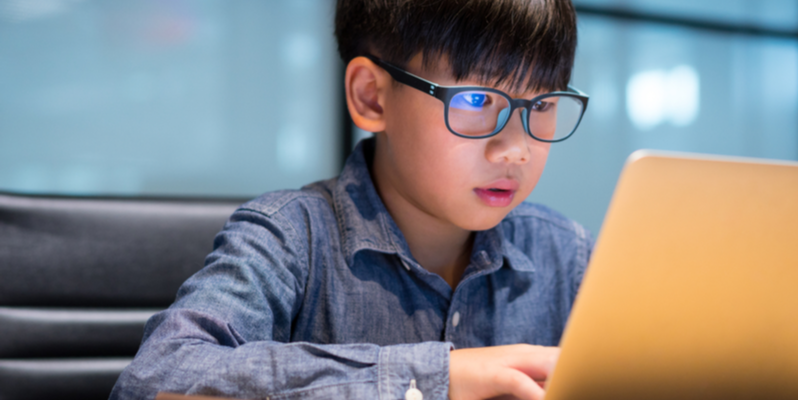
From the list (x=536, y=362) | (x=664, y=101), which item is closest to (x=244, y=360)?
(x=536, y=362)

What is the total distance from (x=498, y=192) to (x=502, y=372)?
0.36 m

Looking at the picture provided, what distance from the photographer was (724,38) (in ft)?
6.73

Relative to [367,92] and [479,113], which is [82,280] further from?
[479,113]

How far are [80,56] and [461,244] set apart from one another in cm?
110

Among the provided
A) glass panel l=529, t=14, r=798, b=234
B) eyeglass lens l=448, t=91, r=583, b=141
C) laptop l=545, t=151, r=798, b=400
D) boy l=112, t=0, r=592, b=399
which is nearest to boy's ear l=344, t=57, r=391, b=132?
boy l=112, t=0, r=592, b=399

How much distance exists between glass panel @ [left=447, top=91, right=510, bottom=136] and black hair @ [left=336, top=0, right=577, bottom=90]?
4 cm

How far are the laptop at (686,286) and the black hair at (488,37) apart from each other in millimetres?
444

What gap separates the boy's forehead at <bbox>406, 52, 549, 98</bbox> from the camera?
0.71 metres

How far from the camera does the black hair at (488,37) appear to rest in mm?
707

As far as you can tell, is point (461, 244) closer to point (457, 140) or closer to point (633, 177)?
point (457, 140)

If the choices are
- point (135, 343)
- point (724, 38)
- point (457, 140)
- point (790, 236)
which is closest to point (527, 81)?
point (457, 140)

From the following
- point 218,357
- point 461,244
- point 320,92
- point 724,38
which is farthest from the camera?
point 724,38

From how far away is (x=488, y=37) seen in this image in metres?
0.70

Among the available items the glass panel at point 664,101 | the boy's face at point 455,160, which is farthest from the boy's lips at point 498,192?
the glass panel at point 664,101
